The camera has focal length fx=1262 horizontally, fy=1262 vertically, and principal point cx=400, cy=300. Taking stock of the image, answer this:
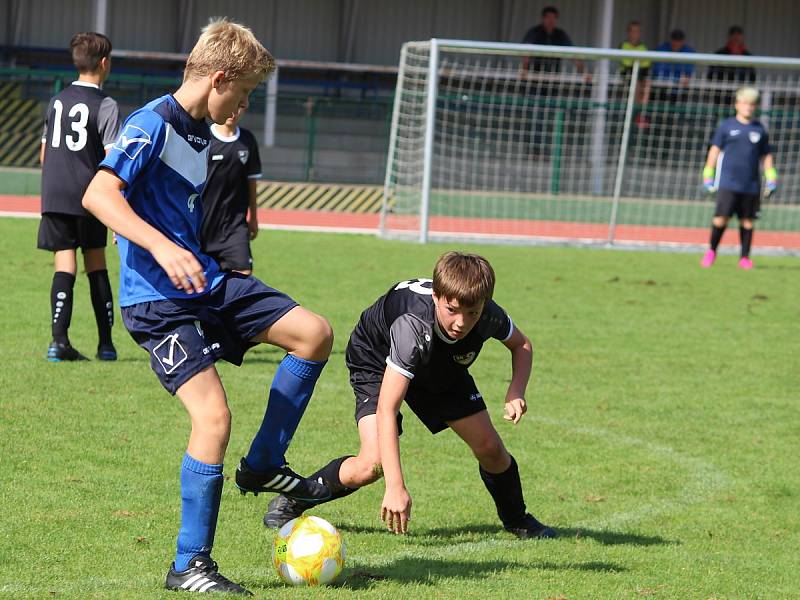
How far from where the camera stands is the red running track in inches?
707

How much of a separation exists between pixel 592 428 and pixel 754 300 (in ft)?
19.5

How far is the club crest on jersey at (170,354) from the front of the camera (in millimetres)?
3938

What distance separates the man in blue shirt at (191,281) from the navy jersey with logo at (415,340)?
30cm

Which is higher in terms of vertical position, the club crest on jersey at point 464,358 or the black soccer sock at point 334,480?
the club crest on jersey at point 464,358

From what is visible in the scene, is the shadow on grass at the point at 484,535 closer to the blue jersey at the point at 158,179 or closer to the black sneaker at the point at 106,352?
the blue jersey at the point at 158,179

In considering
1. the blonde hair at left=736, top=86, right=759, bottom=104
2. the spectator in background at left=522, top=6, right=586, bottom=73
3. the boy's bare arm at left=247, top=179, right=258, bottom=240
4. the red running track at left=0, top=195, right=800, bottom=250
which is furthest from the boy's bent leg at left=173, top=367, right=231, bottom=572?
the spectator in background at left=522, top=6, right=586, bottom=73

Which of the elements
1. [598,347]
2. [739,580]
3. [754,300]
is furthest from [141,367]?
[754,300]

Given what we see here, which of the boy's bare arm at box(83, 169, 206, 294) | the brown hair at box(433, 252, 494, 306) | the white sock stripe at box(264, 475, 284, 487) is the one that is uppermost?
the boy's bare arm at box(83, 169, 206, 294)

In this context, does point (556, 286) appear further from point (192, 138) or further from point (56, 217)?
point (192, 138)

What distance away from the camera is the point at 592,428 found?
677 cm

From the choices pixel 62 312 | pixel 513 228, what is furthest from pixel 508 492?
pixel 513 228

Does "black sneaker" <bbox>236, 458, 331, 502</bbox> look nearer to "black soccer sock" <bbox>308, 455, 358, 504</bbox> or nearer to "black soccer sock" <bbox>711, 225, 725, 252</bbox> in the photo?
"black soccer sock" <bbox>308, 455, 358, 504</bbox>

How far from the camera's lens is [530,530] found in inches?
194

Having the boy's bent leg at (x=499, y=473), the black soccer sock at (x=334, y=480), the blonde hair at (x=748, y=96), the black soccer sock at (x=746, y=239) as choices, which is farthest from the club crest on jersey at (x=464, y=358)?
the black soccer sock at (x=746, y=239)
